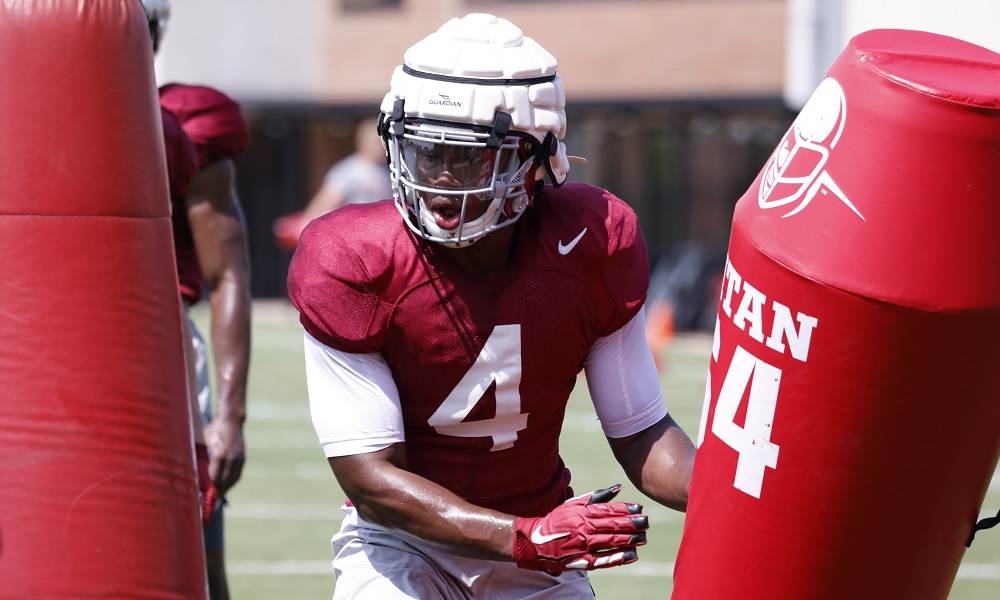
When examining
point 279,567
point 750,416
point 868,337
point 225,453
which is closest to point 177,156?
point 225,453

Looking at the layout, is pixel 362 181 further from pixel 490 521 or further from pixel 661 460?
pixel 490 521

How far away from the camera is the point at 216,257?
4.61 m

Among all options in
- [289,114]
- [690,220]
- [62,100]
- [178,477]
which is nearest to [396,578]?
[178,477]

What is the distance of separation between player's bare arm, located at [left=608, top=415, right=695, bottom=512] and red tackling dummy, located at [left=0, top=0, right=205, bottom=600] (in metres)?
1.06

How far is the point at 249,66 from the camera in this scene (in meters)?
20.4

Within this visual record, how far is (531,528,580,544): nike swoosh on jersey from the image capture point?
2672 millimetres

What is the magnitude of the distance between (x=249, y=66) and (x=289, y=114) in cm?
123

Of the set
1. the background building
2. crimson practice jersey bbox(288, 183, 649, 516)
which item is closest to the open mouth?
crimson practice jersey bbox(288, 183, 649, 516)

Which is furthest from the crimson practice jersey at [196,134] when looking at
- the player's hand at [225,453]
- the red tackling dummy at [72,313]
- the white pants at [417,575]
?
the white pants at [417,575]

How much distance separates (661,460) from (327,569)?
3322 mm

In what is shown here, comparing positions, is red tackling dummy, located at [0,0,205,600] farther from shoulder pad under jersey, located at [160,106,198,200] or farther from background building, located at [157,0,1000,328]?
background building, located at [157,0,1000,328]

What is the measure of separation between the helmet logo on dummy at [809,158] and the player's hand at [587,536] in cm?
63

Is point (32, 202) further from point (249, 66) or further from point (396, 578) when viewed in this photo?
point (249, 66)

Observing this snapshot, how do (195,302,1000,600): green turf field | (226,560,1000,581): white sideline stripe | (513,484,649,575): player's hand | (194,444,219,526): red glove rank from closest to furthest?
(513,484,649,575): player's hand < (194,444,219,526): red glove < (195,302,1000,600): green turf field < (226,560,1000,581): white sideline stripe
